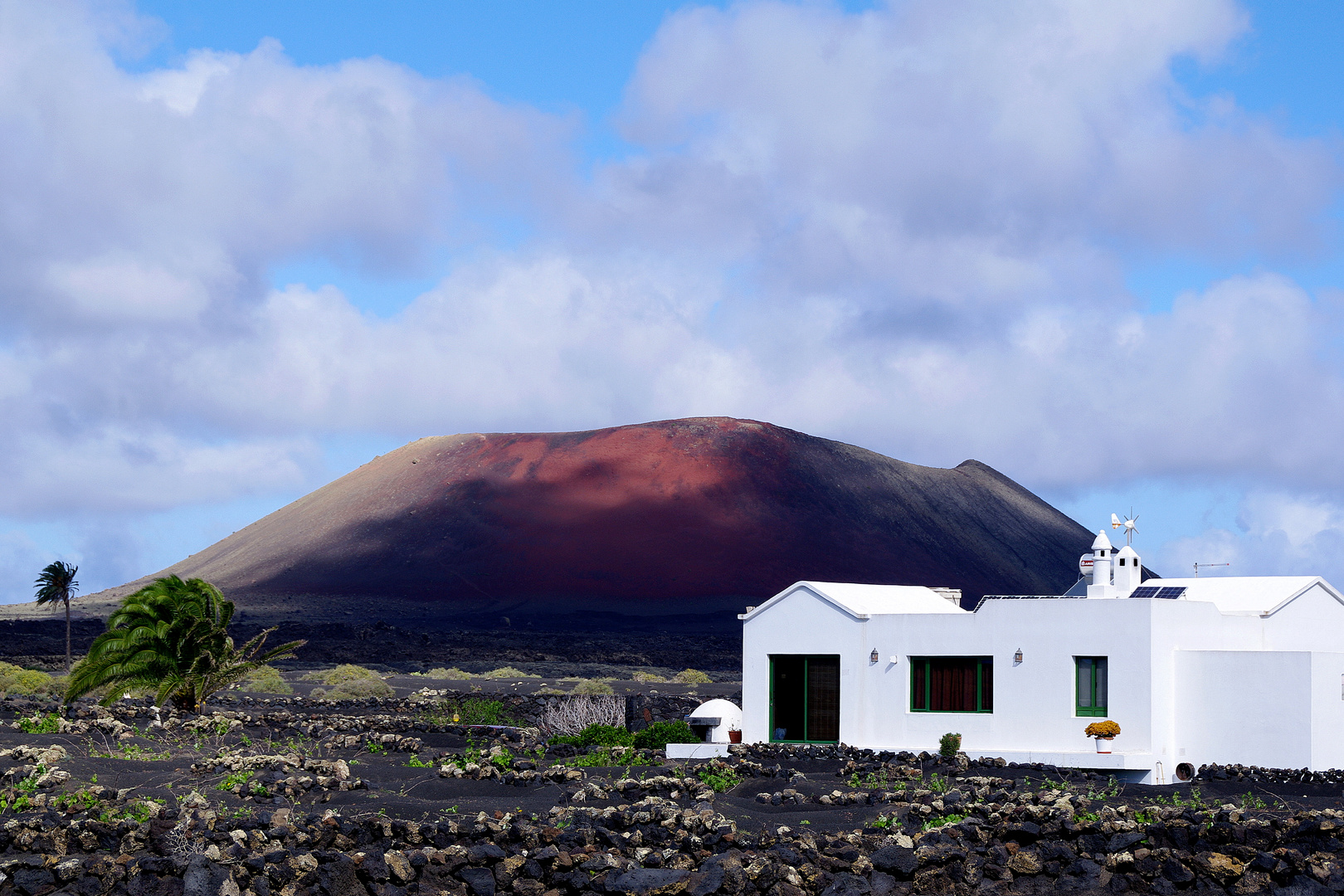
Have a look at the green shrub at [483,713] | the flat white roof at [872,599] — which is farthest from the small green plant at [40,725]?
the flat white roof at [872,599]

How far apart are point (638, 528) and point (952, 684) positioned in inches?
3130

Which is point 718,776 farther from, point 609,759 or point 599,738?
point 599,738

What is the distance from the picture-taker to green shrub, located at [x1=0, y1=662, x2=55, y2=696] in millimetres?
34125

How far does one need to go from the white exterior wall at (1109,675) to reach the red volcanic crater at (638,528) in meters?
66.2

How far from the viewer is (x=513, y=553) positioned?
100000 mm

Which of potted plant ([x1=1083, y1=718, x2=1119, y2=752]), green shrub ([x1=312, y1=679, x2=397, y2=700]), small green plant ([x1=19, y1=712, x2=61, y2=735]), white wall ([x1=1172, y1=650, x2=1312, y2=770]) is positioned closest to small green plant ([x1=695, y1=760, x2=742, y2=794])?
potted plant ([x1=1083, y1=718, x2=1119, y2=752])

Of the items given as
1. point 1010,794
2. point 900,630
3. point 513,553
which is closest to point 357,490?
point 513,553

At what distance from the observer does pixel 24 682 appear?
35.1 metres

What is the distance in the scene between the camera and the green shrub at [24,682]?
34125 mm

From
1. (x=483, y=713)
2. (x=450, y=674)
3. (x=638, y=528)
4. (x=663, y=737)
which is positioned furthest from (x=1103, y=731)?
(x=638, y=528)

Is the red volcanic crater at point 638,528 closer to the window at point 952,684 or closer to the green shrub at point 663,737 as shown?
the green shrub at point 663,737

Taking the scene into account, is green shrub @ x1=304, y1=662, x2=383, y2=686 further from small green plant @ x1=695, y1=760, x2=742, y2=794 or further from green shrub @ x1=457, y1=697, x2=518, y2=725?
small green plant @ x1=695, y1=760, x2=742, y2=794

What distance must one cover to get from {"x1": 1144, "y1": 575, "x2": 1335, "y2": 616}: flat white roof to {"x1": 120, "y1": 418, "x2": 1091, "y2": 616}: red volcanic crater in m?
65.2

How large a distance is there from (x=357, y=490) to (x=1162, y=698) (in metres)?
99.6
